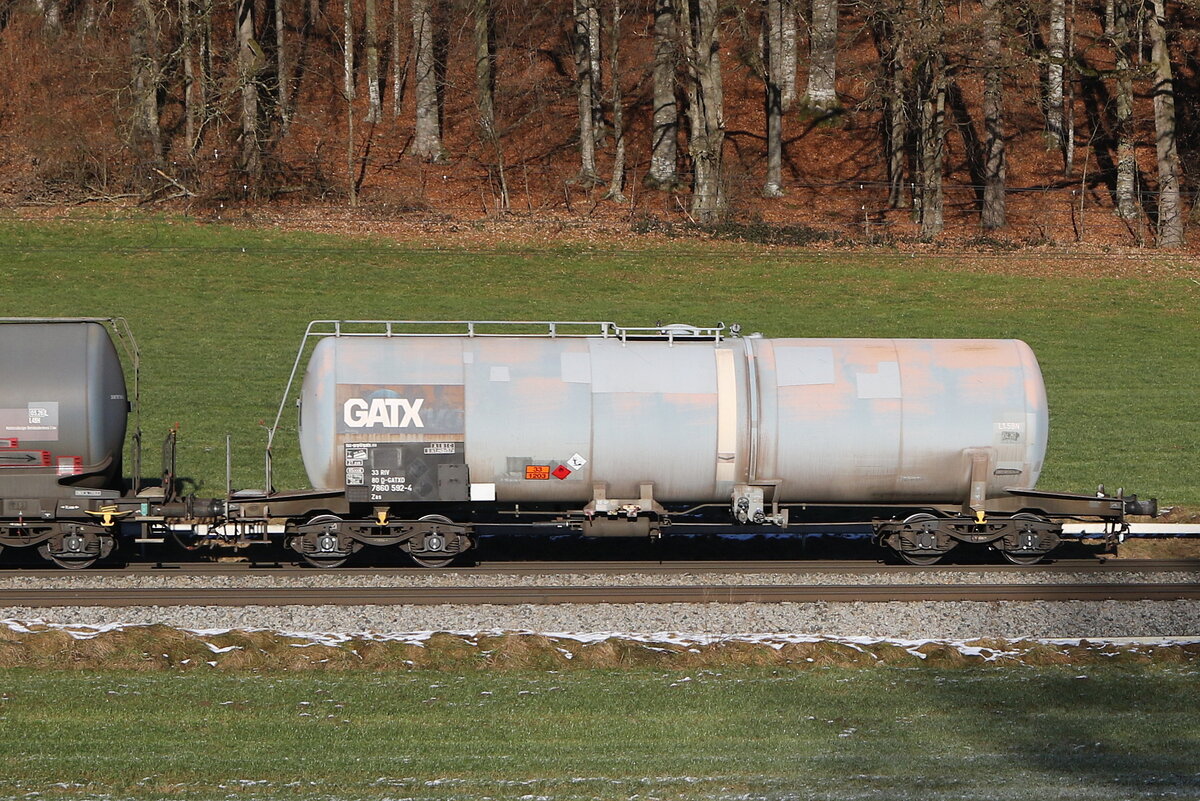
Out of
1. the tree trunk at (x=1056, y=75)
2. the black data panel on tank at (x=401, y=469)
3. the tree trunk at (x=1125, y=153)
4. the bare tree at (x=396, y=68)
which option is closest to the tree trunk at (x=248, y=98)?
the bare tree at (x=396, y=68)

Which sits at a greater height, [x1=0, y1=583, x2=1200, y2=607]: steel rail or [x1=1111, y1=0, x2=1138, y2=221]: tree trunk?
[x1=1111, y1=0, x2=1138, y2=221]: tree trunk

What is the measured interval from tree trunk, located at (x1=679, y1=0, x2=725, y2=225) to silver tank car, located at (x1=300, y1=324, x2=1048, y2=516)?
28.1m

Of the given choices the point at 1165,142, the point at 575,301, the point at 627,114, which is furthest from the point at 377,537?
the point at 627,114

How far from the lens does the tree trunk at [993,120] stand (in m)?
45.0

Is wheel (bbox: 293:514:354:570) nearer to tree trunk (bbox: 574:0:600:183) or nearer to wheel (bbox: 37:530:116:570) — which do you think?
wheel (bbox: 37:530:116:570)

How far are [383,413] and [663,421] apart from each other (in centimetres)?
382

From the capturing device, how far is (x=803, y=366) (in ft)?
60.2

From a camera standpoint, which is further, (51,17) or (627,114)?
(627,114)

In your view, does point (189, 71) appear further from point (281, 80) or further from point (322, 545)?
point (322, 545)

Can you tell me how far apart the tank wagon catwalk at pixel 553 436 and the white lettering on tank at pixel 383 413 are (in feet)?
0.09

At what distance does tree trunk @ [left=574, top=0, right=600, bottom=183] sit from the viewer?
159 feet

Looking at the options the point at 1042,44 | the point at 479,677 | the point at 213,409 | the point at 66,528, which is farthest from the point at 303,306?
the point at 1042,44

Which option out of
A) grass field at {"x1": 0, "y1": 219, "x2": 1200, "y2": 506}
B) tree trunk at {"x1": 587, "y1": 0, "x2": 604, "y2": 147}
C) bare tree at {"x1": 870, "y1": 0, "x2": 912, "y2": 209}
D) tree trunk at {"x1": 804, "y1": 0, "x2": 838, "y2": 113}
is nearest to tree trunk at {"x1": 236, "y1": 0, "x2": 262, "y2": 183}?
grass field at {"x1": 0, "y1": 219, "x2": 1200, "y2": 506}

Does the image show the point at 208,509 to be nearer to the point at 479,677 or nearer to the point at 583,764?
the point at 479,677
